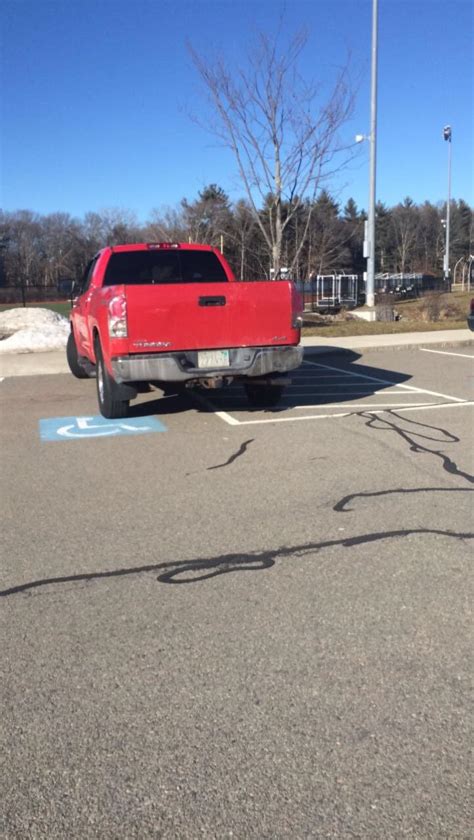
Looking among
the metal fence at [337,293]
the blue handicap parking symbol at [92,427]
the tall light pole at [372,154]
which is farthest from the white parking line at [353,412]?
the metal fence at [337,293]

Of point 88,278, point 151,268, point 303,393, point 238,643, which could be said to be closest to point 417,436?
point 303,393

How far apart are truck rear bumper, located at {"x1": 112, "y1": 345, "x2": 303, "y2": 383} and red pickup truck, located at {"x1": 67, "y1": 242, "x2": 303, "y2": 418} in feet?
0.03

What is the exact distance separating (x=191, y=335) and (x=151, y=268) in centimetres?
206

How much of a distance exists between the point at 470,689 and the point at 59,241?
8708 centimetres

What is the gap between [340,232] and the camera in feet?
217

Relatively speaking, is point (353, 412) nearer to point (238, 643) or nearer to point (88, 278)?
point (88, 278)

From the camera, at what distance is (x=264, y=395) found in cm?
921

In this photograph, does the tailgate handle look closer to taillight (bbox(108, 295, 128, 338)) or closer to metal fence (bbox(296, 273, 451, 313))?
taillight (bbox(108, 295, 128, 338))

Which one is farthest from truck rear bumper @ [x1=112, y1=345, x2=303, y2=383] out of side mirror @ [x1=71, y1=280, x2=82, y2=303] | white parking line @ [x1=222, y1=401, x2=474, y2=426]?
side mirror @ [x1=71, y1=280, x2=82, y2=303]

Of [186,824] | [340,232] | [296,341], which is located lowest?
[186,824]

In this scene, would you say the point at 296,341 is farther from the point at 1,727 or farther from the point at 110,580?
the point at 1,727

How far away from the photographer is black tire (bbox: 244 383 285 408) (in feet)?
29.9

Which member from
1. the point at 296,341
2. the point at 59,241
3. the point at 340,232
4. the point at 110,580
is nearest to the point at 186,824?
the point at 110,580

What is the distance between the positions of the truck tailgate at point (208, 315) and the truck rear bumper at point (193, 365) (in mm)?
85
